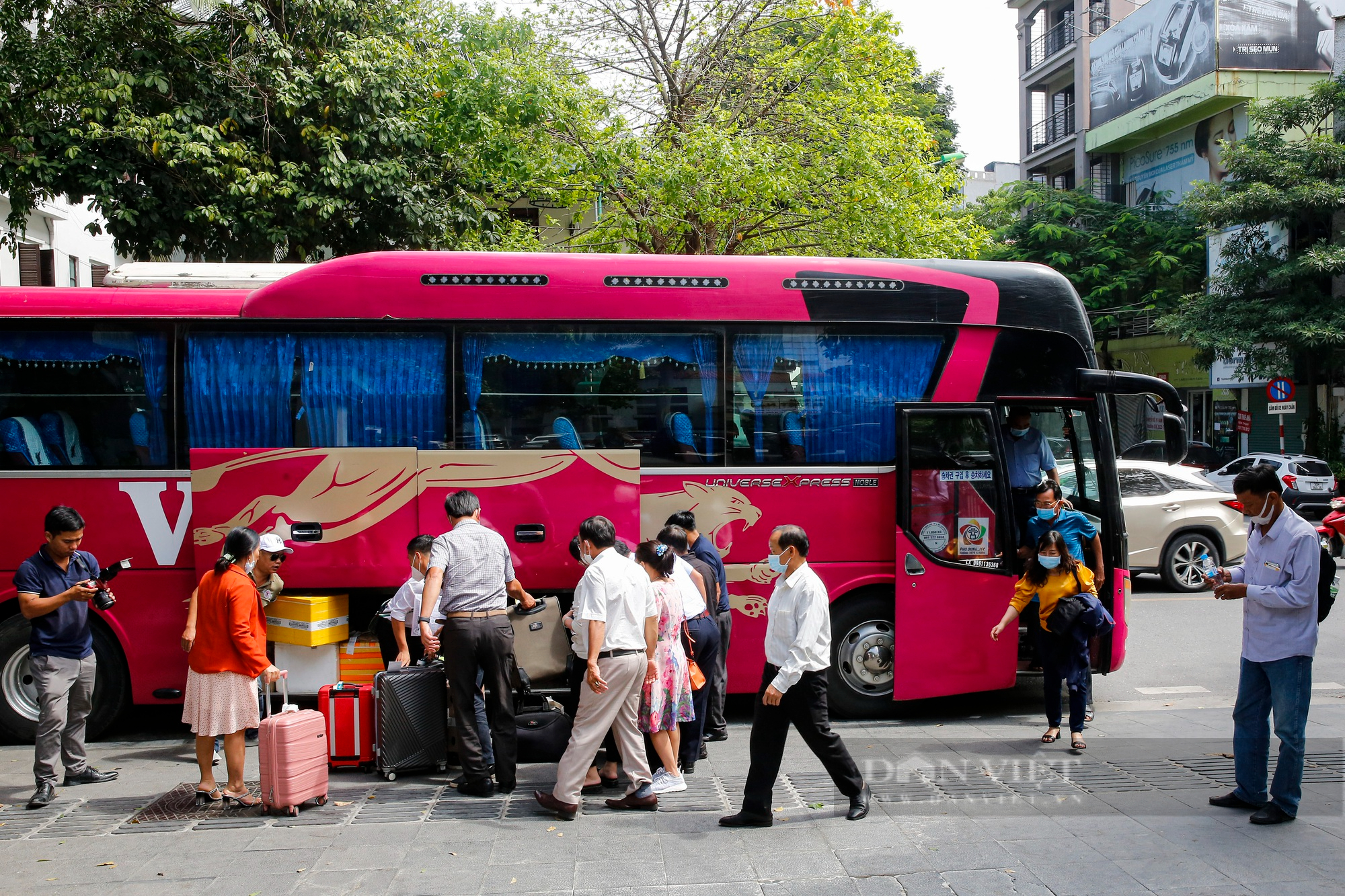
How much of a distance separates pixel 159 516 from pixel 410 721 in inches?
95.3

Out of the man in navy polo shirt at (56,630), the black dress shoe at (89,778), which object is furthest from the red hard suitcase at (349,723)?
the man in navy polo shirt at (56,630)

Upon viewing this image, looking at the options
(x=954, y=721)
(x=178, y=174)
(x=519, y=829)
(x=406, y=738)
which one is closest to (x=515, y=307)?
(x=406, y=738)

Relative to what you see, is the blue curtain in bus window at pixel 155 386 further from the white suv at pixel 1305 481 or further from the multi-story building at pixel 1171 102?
the multi-story building at pixel 1171 102

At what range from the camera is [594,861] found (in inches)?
201

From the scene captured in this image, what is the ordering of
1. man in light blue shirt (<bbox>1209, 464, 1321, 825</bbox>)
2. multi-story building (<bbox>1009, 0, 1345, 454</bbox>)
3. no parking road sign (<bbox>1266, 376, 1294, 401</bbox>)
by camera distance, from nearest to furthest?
man in light blue shirt (<bbox>1209, 464, 1321, 825</bbox>), no parking road sign (<bbox>1266, 376, 1294, 401</bbox>), multi-story building (<bbox>1009, 0, 1345, 454</bbox>)

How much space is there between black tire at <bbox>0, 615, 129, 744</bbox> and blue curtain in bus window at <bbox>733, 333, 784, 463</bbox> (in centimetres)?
477

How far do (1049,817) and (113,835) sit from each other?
4.88 metres

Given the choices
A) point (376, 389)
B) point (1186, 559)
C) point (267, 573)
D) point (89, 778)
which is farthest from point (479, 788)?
point (1186, 559)

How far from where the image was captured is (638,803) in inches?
230

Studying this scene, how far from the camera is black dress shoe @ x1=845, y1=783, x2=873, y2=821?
5.63 meters

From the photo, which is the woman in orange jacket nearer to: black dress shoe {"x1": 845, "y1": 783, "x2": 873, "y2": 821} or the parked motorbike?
black dress shoe {"x1": 845, "y1": 783, "x2": 873, "y2": 821}

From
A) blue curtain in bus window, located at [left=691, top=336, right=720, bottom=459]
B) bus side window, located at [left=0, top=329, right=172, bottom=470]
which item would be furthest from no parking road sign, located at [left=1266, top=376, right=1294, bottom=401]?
bus side window, located at [left=0, top=329, right=172, bottom=470]

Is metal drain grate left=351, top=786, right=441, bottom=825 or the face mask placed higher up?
the face mask

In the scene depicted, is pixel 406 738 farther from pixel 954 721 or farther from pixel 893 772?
pixel 954 721
